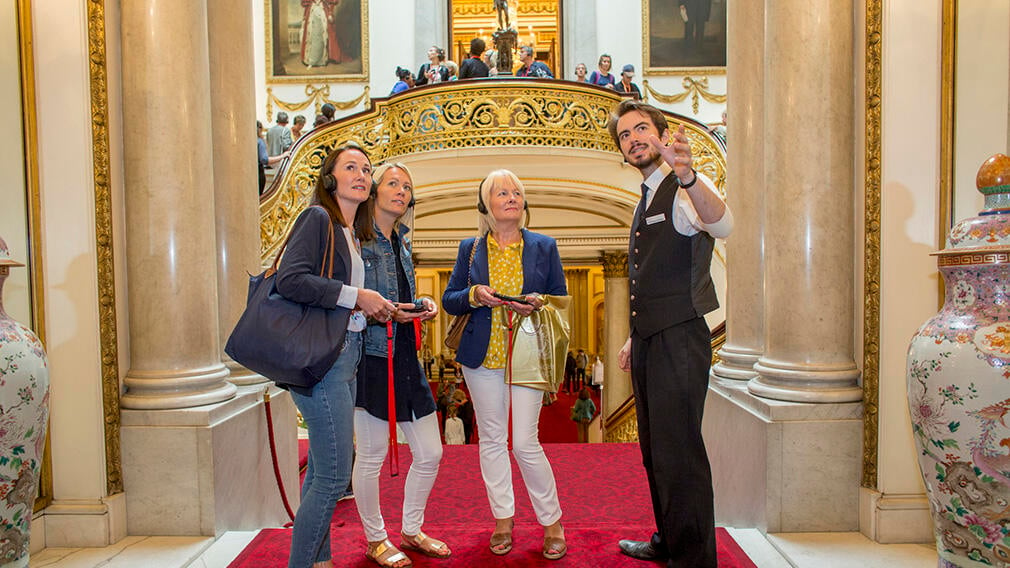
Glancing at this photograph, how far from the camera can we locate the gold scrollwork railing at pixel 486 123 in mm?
8359

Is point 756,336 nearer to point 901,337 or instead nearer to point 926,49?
point 901,337

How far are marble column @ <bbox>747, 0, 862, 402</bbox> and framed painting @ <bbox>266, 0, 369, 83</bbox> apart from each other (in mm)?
10583

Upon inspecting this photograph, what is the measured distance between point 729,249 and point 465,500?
7.15ft

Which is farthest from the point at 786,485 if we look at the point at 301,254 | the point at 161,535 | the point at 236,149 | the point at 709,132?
the point at 709,132

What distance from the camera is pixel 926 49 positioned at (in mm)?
2572

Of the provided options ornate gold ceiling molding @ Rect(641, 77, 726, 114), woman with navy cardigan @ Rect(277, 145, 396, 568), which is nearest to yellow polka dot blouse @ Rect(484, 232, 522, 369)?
woman with navy cardigan @ Rect(277, 145, 396, 568)

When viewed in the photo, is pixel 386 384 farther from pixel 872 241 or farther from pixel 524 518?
pixel 872 241

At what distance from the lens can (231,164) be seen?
3516 millimetres

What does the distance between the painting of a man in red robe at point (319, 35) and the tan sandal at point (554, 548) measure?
Answer: 1143 cm

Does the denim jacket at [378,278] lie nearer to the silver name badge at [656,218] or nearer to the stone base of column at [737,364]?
the silver name badge at [656,218]

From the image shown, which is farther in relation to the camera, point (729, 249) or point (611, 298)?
point (611, 298)

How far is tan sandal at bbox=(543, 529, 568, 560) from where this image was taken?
2.49m

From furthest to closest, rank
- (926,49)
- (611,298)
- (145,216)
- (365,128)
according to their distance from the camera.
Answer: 1. (611,298)
2. (365,128)
3. (145,216)
4. (926,49)

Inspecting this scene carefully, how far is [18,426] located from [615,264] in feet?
37.9
